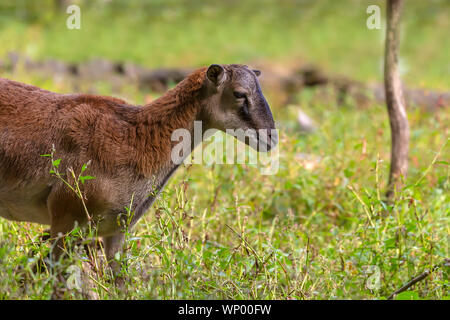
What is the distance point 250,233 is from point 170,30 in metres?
14.6

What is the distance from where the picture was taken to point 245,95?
14.4ft

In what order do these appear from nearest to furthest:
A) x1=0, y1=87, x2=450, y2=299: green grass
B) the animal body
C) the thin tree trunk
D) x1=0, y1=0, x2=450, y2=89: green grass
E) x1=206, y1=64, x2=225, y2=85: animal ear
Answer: x1=0, y1=87, x2=450, y2=299: green grass → the animal body → x1=206, y1=64, x2=225, y2=85: animal ear → the thin tree trunk → x1=0, y1=0, x2=450, y2=89: green grass

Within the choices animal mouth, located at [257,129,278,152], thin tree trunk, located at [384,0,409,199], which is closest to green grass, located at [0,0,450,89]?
thin tree trunk, located at [384,0,409,199]

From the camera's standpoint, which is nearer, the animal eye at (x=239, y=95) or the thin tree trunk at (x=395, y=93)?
the animal eye at (x=239, y=95)

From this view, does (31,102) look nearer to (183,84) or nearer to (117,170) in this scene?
(117,170)

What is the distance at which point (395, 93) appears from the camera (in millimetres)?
6176

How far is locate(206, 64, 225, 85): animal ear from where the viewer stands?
4.34m

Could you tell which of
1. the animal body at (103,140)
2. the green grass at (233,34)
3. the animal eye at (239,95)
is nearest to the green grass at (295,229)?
the animal body at (103,140)

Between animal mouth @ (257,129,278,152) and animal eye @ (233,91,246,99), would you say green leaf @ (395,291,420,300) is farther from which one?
animal eye @ (233,91,246,99)

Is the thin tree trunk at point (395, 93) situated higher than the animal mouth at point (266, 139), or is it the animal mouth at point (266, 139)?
the thin tree trunk at point (395, 93)

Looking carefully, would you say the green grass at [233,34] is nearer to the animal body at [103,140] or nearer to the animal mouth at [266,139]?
the animal mouth at [266,139]

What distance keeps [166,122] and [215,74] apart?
0.50m

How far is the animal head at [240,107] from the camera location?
4406mm
